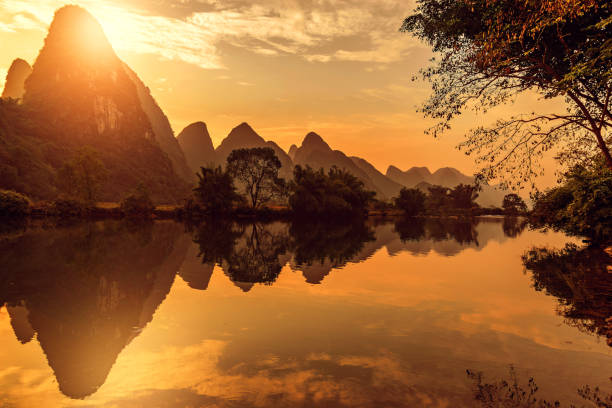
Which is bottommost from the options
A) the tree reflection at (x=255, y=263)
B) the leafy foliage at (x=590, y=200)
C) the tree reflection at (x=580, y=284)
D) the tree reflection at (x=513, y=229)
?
the tree reflection at (x=255, y=263)

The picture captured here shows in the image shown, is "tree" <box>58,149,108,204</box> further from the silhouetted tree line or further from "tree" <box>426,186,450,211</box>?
"tree" <box>426,186,450,211</box>

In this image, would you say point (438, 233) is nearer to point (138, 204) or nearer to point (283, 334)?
point (283, 334)

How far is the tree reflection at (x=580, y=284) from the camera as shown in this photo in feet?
33.4

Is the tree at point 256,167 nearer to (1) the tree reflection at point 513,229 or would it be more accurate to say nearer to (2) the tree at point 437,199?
(1) the tree reflection at point 513,229

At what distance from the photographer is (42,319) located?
31.1 feet

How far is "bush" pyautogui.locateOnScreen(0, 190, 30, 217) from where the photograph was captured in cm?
5431

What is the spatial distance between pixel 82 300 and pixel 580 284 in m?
18.8

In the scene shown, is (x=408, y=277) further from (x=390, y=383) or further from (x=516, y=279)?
(x=390, y=383)

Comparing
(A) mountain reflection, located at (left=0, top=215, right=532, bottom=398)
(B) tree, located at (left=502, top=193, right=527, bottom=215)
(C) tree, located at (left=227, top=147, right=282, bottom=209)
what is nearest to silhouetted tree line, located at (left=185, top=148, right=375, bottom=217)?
(C) tree, located at (left=227, top=147, right=282, bottom=209)

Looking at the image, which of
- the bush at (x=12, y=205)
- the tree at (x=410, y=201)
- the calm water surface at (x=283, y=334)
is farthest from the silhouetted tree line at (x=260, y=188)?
the calm water surface at (x=283, y=334)

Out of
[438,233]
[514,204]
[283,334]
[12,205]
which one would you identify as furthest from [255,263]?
[514,204]

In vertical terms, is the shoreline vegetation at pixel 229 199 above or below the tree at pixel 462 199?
below

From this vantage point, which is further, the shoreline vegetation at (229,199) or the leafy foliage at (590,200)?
the shoreline vegetation at (229,199)

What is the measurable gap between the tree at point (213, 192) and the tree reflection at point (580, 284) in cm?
5600
